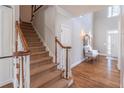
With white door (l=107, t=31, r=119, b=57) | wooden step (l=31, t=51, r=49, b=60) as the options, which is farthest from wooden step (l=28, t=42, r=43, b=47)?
white door (l=107, t=31, r=119, b=57)

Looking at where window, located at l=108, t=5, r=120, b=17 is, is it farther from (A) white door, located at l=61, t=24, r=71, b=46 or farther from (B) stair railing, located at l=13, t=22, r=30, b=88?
(B) stair railing, located at l=13, t=22, r=30, b=88

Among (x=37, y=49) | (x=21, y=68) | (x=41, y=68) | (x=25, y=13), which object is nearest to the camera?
(x=21, y=68)

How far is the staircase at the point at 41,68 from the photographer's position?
2.99 meters

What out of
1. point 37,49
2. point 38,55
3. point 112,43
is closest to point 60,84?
point 38,55

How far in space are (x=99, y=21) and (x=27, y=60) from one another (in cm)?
947

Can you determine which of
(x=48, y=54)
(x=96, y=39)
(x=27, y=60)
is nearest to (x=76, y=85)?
(x=48, y=54)

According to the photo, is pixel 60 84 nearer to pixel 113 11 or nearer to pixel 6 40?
pixel 6 40

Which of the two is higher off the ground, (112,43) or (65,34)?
(65,34)

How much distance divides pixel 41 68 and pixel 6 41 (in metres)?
1.16

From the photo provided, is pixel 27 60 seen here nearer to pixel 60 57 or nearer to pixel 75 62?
pixel 60 57

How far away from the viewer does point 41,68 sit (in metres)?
3.43

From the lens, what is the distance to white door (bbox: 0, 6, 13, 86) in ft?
9.04

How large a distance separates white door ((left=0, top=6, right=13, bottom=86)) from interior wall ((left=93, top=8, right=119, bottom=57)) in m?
8.00

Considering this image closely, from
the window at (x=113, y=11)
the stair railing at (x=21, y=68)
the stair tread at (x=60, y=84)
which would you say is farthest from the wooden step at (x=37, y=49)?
the window at (x=113, y=11)
